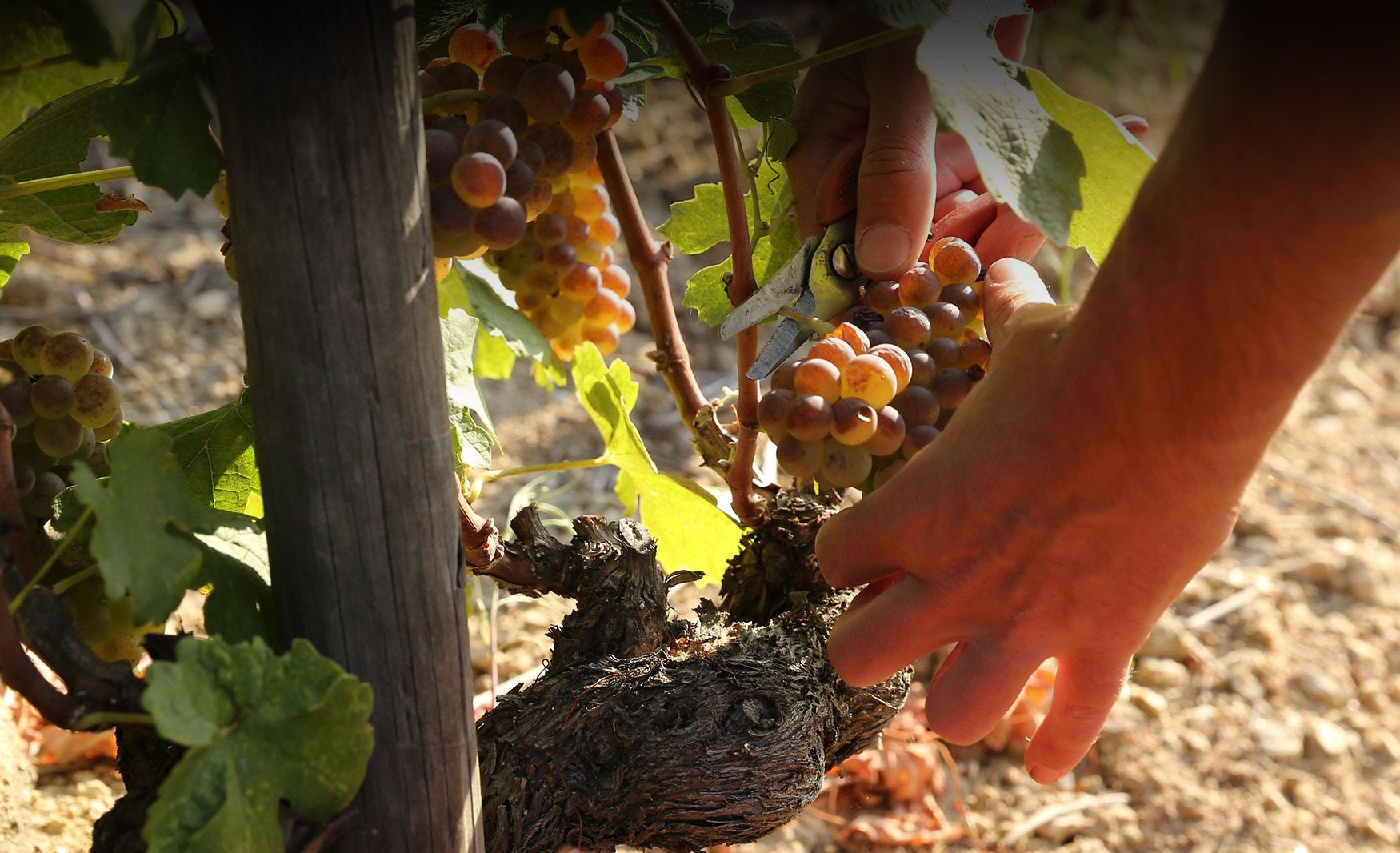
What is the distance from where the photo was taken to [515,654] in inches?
71.0

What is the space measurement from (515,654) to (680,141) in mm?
1981

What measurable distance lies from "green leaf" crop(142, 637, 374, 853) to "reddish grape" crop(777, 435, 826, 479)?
15.6 inches

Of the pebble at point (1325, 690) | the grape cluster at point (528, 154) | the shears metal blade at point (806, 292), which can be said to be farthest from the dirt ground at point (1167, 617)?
the shears metal blade at point (806, 292)

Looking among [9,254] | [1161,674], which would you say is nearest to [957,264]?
[9,254]

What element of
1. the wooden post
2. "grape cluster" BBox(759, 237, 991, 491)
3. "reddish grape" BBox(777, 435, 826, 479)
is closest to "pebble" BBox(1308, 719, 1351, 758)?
"grape cluster" BBox(759, 237, 991, 491)

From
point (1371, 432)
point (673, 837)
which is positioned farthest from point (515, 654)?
point (1371, 432)

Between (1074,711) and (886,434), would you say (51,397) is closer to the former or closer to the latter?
(886,434)

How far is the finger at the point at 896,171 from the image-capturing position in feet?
3.14

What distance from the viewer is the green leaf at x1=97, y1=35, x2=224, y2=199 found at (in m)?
0.69

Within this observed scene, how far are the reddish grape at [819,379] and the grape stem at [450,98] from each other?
0.32 meters

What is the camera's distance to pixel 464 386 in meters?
1.15

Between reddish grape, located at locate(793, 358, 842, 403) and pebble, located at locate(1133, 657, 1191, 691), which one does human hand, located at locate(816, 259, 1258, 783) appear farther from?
pebble, located at locate(1133, 657, 1191, 691)

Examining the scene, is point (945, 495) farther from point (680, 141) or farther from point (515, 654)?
point (680, 141)

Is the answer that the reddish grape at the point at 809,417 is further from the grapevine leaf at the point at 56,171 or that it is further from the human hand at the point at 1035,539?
the grapevine leaf at the point at 56,171
